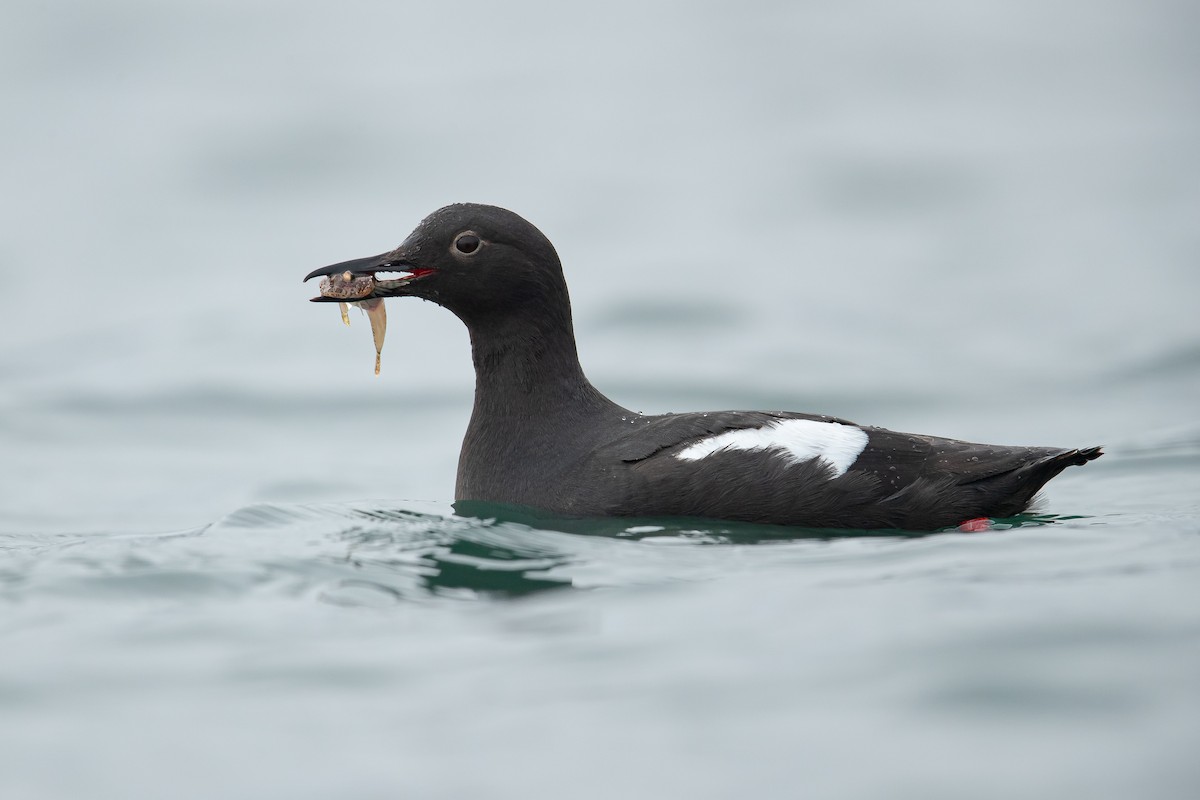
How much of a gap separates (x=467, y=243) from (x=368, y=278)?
0.44 meters

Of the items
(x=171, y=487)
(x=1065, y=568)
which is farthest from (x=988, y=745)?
(x=171, y=487)

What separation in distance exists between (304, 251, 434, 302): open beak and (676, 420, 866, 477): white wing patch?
1379mm

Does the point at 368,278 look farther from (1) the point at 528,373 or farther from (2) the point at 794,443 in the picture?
(2) the point at 794,443

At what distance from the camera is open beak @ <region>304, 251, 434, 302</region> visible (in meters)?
6.55

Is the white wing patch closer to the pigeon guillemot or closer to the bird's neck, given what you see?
the pigeon guillemot

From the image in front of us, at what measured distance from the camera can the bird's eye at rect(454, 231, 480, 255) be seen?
21.5ft

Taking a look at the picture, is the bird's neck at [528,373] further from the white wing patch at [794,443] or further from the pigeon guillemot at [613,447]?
the white wing patch at [794,443]

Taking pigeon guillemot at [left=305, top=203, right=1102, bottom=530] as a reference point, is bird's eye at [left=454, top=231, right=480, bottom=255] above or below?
above

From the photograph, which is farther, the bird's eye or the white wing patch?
the bird's eye

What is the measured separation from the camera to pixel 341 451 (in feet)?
32.0

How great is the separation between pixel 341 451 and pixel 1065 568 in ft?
17.9

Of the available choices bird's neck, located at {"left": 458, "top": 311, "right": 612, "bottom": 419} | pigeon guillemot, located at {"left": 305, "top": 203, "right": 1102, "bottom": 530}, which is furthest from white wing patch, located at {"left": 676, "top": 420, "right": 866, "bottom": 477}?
bird's neck, located at {"left": 458, "top": 311, "right": 612, "bottom": 419}

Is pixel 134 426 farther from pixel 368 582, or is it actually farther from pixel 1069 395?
pixel 1069 395

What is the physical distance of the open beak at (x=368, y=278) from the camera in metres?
6.55
